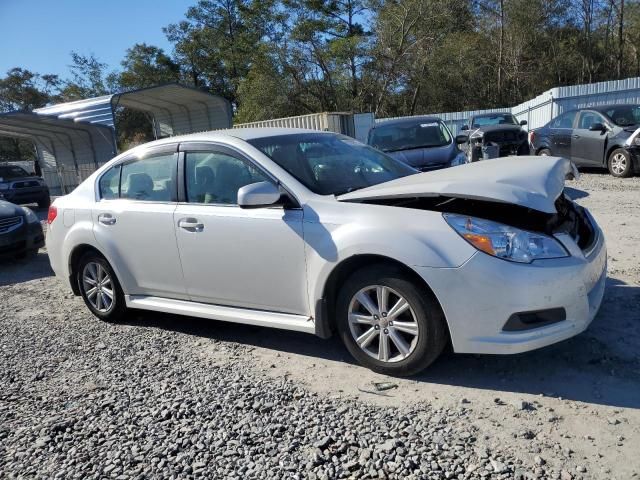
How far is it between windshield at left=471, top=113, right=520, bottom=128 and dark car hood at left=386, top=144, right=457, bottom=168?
31.7 ft

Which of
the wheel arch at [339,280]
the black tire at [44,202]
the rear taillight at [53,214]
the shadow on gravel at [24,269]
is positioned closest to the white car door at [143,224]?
the rear taillight at [53,214]

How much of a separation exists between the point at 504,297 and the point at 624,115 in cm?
1080

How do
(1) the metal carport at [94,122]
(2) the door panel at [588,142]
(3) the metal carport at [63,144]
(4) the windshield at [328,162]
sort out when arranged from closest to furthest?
1. (4) the windshield at [328,162]
2. (2) the door panel at [588,142]
3. (1) the metal carport at [94,122]
4. (3) the metal carport at [63,144]

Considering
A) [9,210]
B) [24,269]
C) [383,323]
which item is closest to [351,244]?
[383,323]

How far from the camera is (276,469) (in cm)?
267

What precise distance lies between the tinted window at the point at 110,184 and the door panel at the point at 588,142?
10.5 meters

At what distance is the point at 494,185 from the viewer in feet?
10.7

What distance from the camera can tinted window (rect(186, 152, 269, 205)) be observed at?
4.04 m

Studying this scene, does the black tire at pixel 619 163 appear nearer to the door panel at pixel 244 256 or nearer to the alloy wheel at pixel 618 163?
the alloy wheel at pixel 618 163

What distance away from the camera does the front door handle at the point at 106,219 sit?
479 cm

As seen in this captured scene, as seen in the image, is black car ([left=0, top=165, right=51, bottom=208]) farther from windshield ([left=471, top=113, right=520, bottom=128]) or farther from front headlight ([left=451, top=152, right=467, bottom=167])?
windshield ([left=471, top=113, right=520, bottom=128])

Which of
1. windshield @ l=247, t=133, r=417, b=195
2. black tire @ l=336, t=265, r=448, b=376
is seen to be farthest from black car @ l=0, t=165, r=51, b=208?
black tire @ l=336, t=265, r=448, b=376

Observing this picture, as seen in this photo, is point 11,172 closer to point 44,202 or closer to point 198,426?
point 44,202

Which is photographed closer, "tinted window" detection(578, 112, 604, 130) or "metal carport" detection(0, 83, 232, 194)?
"tinted window" detection(578, 112, 604, 130)
